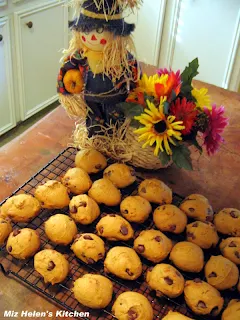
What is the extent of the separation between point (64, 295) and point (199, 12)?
70.7 inches

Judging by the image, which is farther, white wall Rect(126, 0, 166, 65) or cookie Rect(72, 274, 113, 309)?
white wall Rect(126, 0, 166, 65)

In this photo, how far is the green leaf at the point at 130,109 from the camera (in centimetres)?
86

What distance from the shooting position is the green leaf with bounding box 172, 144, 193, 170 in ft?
2.71

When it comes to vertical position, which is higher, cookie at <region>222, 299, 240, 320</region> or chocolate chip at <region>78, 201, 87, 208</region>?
chocolate chip at <region>78, 201, 87, 208</region>

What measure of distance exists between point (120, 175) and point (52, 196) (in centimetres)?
16

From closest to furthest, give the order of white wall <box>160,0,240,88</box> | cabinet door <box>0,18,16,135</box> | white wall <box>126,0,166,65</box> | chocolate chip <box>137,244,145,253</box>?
1. chocolate chip <box>137,244,145,253</box>
2. cabinet door <box>0,18,16,135</box>
3. white wall <box>160,0,240,88</box>
4. white wall <box>126,0,166,65</box>

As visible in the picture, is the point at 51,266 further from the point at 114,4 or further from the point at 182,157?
the point at 114,4

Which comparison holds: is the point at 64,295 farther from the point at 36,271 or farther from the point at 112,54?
the point at 112,54

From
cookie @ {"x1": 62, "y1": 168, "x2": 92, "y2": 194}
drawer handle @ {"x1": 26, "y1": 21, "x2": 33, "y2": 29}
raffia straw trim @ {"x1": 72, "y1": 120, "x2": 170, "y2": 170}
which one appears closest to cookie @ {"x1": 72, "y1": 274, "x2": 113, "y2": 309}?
cookie @ {"x1": 62, "y1": 168, "x2": 92, "y2": 194}

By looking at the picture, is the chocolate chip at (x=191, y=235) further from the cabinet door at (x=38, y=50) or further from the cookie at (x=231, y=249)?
the cabinet door at (x=38, y=50)

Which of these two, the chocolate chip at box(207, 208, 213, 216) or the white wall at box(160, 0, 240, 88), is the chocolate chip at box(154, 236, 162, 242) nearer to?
the chocolate chip at box(207, 208, 213, 216)

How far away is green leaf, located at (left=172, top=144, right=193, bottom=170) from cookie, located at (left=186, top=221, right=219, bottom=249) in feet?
0.41

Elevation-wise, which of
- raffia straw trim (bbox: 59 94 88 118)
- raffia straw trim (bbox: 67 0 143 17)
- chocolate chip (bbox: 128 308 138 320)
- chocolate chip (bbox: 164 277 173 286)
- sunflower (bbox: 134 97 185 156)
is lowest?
chocolate chip (bbox: 128 308 138 320)

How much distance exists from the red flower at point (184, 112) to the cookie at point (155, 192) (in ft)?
0.44
